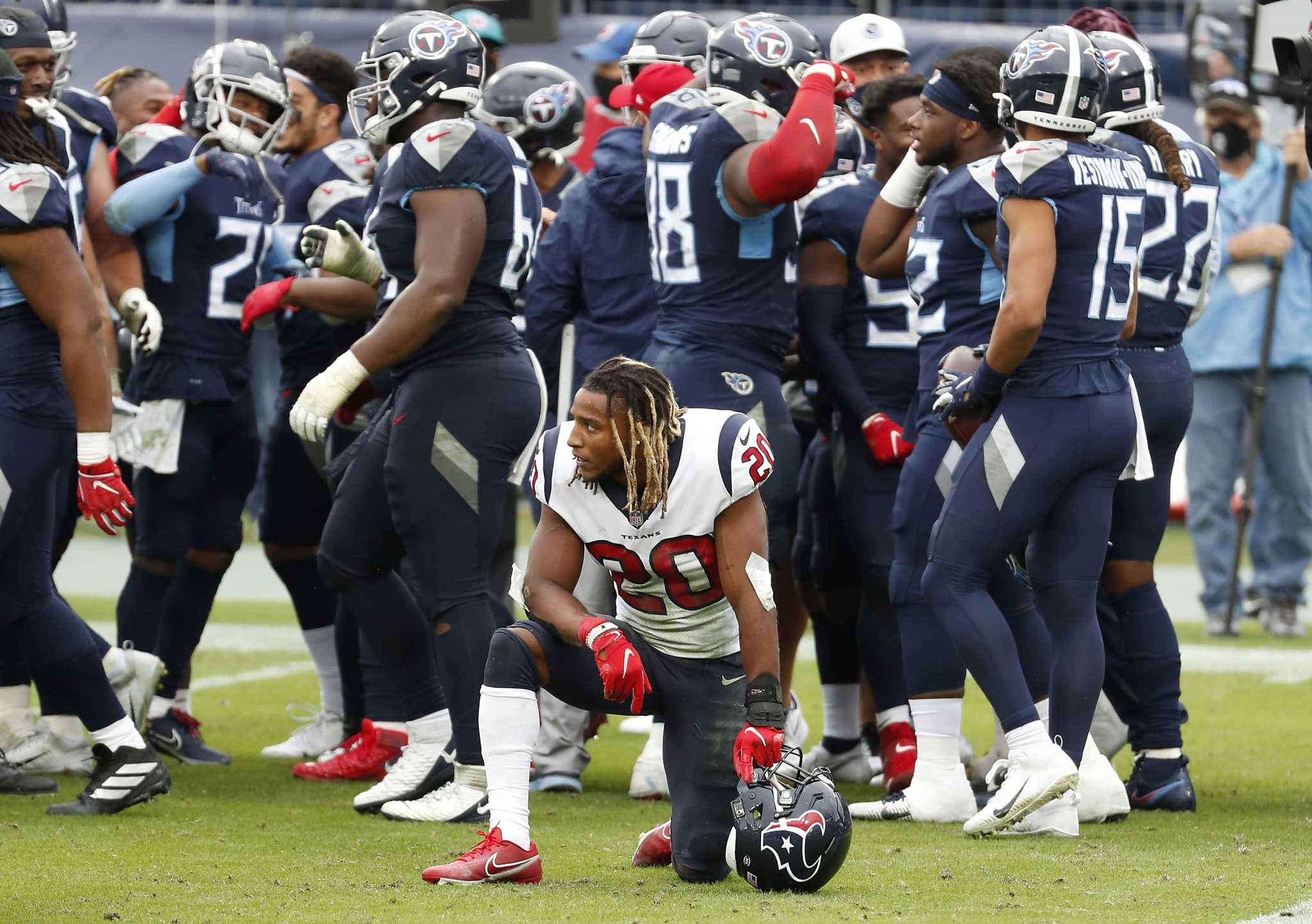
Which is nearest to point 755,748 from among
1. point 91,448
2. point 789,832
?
point 789,832

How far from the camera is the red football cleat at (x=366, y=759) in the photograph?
6.31 m

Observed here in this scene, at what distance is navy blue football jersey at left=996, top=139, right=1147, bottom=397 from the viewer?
5.00 metres

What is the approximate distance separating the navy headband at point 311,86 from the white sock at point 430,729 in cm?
251

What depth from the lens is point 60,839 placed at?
16.3 ft

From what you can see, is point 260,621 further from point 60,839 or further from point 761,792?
point 761,792

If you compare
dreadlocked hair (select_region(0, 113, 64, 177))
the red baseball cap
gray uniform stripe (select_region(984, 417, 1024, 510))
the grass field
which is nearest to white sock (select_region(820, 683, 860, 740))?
the grass field

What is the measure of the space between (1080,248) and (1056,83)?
44 cm

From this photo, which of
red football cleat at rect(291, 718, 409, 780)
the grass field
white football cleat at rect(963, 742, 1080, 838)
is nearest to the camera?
the grass field

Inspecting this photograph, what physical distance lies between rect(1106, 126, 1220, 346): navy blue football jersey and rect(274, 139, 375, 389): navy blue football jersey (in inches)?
102

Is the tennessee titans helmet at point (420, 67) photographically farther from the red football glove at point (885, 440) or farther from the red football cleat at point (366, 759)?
the red football cleat at point (366, 759)

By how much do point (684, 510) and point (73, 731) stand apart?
277 centimetres

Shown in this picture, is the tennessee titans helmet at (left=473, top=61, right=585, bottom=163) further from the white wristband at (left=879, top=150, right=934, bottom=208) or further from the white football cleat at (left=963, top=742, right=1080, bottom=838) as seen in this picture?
the white football cleat at (left=963, top=742, right=1080, bottom=838)

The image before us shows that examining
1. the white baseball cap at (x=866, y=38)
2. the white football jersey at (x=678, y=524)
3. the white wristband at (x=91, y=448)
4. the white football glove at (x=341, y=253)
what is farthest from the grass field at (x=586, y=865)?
the white baseball cap at (x=866, y=38)

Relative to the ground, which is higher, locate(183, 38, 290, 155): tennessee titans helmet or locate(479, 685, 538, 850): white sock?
locate(183, 38, 290, 155): tennessee titans helmet
